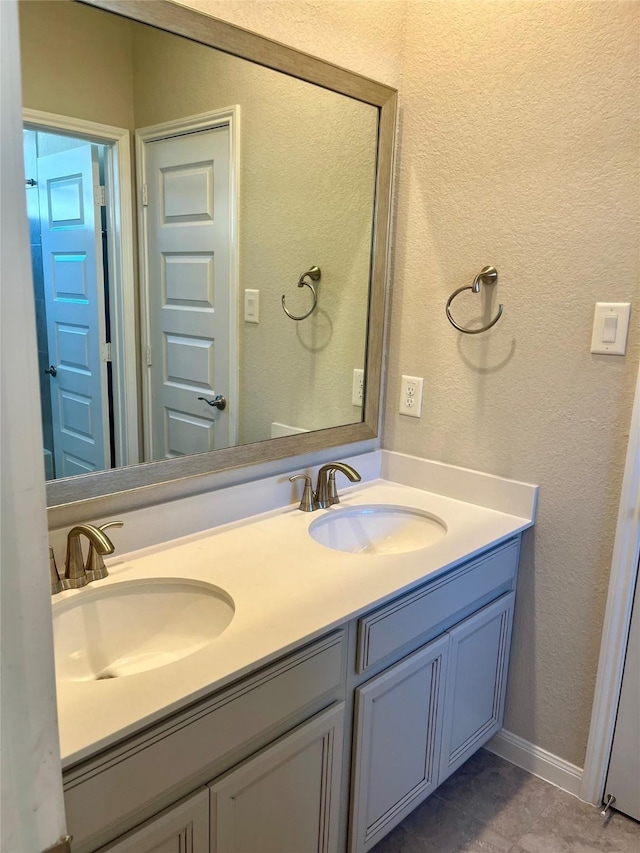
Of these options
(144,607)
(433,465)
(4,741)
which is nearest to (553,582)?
(433,465)

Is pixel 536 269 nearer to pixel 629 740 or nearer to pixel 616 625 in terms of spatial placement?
pixel 616 625

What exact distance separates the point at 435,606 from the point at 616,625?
0.51m

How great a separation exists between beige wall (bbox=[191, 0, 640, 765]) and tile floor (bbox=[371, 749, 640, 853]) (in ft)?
0.43

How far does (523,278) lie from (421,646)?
0.95 meters

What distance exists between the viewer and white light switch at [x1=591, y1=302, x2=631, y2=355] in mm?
1482

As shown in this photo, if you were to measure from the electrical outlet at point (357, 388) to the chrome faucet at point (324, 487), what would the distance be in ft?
0.79

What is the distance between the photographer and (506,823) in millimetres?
1649

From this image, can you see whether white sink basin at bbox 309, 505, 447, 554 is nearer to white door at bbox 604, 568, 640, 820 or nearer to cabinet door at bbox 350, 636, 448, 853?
cabinet door at bbox 350, 636, 448, 853

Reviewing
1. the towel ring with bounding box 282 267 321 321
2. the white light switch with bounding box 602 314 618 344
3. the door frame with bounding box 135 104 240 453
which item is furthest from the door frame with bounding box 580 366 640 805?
the door frame with bounding box 135 104 240 453

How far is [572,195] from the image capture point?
5.01ft

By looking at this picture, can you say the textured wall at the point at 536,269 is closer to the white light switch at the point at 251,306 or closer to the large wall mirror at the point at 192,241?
the large wall mirror at the point at 192,241

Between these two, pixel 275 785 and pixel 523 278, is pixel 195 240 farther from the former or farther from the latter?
pixel 275 785

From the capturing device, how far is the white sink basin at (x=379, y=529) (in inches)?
67.0

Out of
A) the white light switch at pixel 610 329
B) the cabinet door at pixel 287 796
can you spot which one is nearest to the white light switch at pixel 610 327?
the white light switch at pixel 610 329
